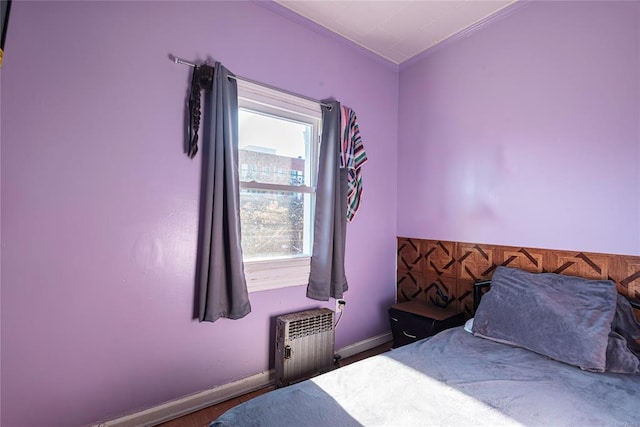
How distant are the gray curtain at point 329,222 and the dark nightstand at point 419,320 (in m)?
0.56

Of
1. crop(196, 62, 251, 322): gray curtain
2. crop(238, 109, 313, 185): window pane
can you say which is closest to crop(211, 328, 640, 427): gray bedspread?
crop(196, 62, 251, 322): gray curtain

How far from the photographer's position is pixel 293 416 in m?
1.19

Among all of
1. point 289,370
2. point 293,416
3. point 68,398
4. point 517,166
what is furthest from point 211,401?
point 517,166

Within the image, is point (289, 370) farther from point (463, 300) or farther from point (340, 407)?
point (463, 300)

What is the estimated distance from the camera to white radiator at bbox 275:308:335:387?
2160 millimetres

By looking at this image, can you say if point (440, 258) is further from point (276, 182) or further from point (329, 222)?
point (276, 182)

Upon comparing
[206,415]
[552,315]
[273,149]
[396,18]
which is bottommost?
[206,415]

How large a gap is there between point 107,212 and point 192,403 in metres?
1.29

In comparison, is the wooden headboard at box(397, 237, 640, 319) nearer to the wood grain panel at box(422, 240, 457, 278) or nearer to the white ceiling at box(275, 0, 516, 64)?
the wood grain panel at box(422, 240, 457, 278)

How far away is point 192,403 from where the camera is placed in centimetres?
195

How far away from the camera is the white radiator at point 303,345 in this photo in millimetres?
2160

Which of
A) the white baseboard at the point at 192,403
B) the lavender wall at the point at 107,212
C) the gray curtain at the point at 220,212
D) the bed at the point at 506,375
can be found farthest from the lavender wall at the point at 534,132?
the white baseboard at the point at 192,403

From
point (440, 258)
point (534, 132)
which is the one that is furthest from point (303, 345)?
point (534, 132)

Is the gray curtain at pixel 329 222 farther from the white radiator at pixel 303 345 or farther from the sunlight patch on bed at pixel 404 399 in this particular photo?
the sunlight patch on bed at pixel 404 399
